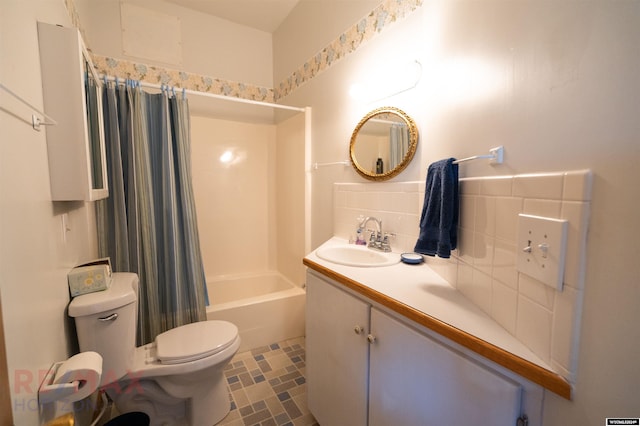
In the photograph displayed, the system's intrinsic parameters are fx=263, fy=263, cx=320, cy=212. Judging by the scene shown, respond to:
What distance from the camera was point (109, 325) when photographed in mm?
1142

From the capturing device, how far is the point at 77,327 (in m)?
1.07

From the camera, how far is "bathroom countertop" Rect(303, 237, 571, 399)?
546 millimetres

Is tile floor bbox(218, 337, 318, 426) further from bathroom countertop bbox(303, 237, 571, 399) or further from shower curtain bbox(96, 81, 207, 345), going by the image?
bathroom countertop bbox(303, 237, 571, 399)

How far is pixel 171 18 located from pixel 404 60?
2139 millimetres

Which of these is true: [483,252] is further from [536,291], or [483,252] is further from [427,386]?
[427,386]

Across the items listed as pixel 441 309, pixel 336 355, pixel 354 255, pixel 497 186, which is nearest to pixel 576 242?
pixel 497 186

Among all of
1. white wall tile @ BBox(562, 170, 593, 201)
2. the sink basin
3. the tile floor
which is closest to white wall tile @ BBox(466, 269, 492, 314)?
white wall tile @ BBox(562, 170, 593, 201)

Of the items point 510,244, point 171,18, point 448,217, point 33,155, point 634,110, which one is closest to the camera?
point 634,110

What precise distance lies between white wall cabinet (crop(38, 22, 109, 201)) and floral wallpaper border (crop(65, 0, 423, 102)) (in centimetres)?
58

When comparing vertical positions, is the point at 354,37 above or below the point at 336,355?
above

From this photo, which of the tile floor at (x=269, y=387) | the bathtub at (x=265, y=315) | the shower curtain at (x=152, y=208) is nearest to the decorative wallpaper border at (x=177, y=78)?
the shower curtain at (x=152, y=208)

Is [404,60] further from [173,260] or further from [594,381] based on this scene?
[173,260]

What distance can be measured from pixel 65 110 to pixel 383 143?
1385 mm

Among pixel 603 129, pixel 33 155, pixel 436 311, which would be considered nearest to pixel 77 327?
pixel 33 155
